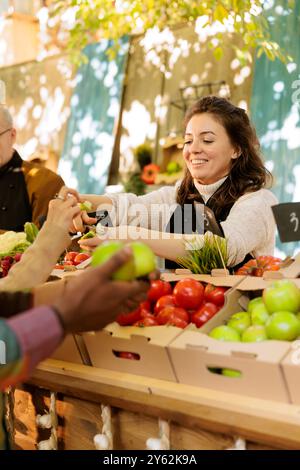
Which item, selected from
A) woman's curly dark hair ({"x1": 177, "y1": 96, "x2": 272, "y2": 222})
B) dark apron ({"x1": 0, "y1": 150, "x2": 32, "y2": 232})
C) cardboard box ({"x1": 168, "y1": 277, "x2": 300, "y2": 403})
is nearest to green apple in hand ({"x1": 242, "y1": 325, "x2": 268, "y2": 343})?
cardboard box ({"x1": 168, "y1": 277, "x2": 300, "y2": 403})

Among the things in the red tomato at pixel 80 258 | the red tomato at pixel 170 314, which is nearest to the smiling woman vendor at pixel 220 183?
the red tomato at pixel 80 258

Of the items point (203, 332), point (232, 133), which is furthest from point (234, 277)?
point (232, 133)

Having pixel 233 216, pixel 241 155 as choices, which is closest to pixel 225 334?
pixel 233 216

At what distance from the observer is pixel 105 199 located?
2.82 metres

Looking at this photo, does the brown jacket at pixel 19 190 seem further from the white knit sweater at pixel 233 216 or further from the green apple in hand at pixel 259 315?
the green apple in hand at pixel 259 315

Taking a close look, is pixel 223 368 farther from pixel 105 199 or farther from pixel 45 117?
pixel 45 117

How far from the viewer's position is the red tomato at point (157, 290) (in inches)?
70.1

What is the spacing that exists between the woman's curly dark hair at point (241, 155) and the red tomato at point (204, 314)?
99cm

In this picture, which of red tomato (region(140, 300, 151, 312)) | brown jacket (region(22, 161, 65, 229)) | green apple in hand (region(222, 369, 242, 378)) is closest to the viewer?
green apple in hand (region(222, 369, 242, 378))

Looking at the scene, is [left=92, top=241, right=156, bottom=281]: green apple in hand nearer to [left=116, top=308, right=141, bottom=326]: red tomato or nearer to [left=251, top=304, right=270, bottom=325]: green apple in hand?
[left=116, top=308, right=141, bottom=326]: red tomato

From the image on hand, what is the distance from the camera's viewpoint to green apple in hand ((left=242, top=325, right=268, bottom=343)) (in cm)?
141

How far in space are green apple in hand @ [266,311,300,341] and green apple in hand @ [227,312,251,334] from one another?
108 mm

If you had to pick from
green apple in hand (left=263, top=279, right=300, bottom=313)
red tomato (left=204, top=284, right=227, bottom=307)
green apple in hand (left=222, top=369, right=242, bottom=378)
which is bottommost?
green apple in hand (left=222, top=369, right=242, bottom=378)

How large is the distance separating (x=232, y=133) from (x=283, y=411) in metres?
1.72
